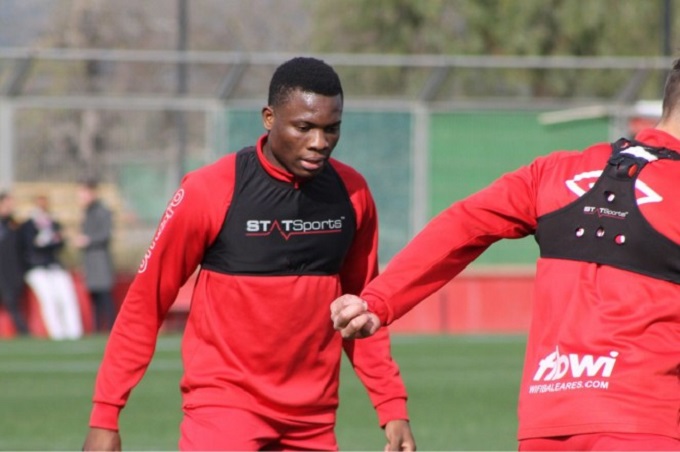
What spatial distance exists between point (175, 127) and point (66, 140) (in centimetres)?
151

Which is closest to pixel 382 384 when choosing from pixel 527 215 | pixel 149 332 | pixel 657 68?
pixel 149 332

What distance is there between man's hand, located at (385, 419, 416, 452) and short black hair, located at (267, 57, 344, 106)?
3.98 feet

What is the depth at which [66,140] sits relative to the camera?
19531 mm

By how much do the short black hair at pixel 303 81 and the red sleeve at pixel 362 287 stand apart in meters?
0.42

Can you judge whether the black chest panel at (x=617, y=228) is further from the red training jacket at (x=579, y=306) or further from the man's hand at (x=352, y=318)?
the man's hand at (x=352, y=318)

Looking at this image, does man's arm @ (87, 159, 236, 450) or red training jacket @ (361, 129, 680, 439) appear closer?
red training jacket @ (361, 129, 680, 439)

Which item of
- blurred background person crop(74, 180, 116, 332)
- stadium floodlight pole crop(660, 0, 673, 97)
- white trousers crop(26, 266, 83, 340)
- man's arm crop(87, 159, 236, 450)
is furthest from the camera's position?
stadium floodlight pole crop(660, 0, 673, 97)

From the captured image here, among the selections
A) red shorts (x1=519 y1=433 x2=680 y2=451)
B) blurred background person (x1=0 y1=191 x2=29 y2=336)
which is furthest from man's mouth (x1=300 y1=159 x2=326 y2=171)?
blurred background person (x1=0 y1=191 x2=29 y2=336)

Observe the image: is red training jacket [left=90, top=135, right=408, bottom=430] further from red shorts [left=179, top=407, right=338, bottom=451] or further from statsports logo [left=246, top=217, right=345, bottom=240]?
statsports logo [left=246, top=217, right=345, bottom=240]

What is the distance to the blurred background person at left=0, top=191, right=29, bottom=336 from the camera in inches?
738

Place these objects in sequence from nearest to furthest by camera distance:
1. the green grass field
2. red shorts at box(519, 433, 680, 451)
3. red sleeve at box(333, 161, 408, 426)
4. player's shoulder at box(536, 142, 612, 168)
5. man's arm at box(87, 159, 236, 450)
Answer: red shorts at box(519, 433, 680, 451) < player's shoulder at box(536, 142, 612, 168) < man's arm at box(87, 159, 236, 450) < red sleeve at box(333, 161, 408, 426) < the green grass field

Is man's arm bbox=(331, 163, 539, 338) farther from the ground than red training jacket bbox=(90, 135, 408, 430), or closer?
farther from the ground

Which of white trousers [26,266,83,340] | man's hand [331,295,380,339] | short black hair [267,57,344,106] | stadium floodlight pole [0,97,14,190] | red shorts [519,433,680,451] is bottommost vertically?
white trousers [26,266,83,340]

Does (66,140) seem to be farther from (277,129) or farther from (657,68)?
(277,129)
